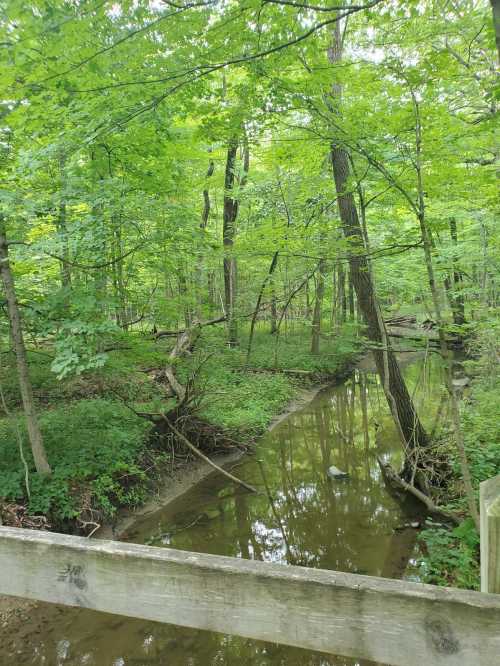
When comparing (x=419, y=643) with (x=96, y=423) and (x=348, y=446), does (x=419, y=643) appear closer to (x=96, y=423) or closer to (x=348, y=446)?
(x=96, y=423)

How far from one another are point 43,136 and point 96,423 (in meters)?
4.84

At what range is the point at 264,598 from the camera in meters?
1.41

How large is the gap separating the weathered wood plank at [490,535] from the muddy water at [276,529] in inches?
130

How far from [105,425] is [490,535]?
739 cm

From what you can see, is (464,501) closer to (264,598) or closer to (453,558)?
(453,558)

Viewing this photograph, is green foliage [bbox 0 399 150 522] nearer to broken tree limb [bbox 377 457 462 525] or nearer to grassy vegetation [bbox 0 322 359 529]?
grassy vegetation [bbox 0 322 359 529]

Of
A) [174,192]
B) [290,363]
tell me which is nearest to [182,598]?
[174,192]

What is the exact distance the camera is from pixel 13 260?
5848 millimetres

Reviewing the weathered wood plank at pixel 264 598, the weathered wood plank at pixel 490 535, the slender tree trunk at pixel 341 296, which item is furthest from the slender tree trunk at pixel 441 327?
the slender tree trunk at pixel 341 296

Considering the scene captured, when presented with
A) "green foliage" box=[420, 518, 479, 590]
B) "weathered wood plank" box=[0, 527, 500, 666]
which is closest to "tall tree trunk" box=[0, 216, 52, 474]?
"weathered wood plank" box=[0, 527, 500, 666]

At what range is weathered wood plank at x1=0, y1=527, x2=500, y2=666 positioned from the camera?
126 cm

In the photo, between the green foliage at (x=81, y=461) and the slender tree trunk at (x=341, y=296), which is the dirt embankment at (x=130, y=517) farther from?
the slender tree trunk at (x=341, y=296)

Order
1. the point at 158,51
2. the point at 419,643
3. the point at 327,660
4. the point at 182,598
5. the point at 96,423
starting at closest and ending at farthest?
1. the point at 419,643
2. the point at 182,598
3. the point at 158,51
4. the point at 327,660
5. the point at 96,423

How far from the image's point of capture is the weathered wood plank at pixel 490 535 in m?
1.26
